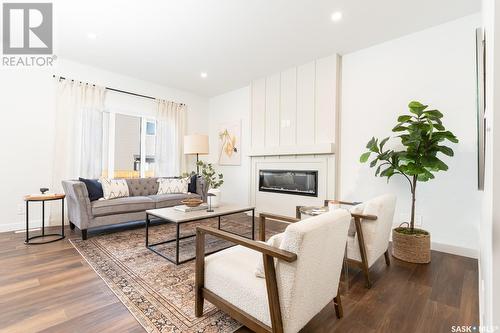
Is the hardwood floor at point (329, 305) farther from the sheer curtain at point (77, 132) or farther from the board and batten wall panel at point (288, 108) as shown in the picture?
the board and batten wall panel at point (288, 108)

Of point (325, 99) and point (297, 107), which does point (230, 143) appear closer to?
point (297, 107)

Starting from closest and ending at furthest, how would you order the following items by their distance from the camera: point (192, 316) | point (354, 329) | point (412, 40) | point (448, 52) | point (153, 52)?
1. point (354, 329)
2. point (192, 316)
3. point (448, 52)
4. point (412, 40)
5. point (153, 52)

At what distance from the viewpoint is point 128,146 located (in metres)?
4.73

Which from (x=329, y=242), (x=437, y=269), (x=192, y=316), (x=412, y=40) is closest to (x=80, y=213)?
(x=192, y=316)

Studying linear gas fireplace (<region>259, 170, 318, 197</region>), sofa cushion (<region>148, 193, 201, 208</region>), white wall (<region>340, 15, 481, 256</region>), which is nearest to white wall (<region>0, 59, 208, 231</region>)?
sofa cushion (<region>148, 193, 201, 208</region>)

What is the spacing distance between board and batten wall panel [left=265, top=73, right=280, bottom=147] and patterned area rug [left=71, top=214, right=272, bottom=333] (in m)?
1.86

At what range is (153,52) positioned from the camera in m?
3.61

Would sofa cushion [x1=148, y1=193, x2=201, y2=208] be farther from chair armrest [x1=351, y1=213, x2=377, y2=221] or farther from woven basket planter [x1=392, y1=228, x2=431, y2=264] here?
woven basket planter [x1=392, y1=228, x2=431, y2=264]

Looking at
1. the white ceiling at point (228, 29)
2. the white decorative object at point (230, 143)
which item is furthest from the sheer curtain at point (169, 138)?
the white ceiling at point (228, 29)

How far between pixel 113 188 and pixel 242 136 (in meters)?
2.73

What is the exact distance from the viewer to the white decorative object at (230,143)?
17.4ft

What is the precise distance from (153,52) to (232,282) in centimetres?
360

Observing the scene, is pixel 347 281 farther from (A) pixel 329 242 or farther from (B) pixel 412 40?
(B) pixel 412 40

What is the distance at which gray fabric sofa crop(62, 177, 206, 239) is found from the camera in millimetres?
3125
